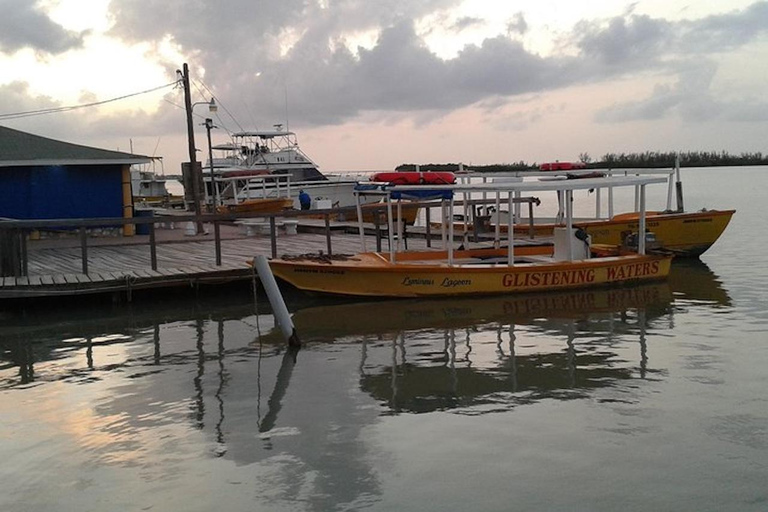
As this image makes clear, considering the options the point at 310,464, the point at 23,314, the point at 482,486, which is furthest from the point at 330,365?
the point at 23,314

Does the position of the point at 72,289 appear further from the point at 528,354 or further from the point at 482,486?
the point at 482,486

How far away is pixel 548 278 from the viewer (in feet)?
51.6

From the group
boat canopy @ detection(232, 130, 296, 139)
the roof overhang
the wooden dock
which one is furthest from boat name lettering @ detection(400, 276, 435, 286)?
boat canopy @ detection(232, 130, 296, 139)

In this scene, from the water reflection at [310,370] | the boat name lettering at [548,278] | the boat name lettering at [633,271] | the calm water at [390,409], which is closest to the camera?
the calm water at [390,409]

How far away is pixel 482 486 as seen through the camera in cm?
645

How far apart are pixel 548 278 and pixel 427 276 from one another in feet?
8.44

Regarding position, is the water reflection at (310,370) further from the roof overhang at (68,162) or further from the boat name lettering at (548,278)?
the roof overhang at (68,162)

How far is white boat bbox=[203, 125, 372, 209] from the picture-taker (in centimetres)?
3547

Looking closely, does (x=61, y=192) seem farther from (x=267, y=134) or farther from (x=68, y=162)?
(x=267, y=134)

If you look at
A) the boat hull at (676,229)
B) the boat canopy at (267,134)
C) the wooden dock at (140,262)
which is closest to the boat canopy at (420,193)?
the wooden dock at (140,262)

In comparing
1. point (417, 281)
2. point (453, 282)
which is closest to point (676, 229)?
point (453, 282)

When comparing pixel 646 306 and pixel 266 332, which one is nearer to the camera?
pixel 266 332

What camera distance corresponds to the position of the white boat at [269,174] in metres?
35.5

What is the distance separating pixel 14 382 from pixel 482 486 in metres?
6.76
